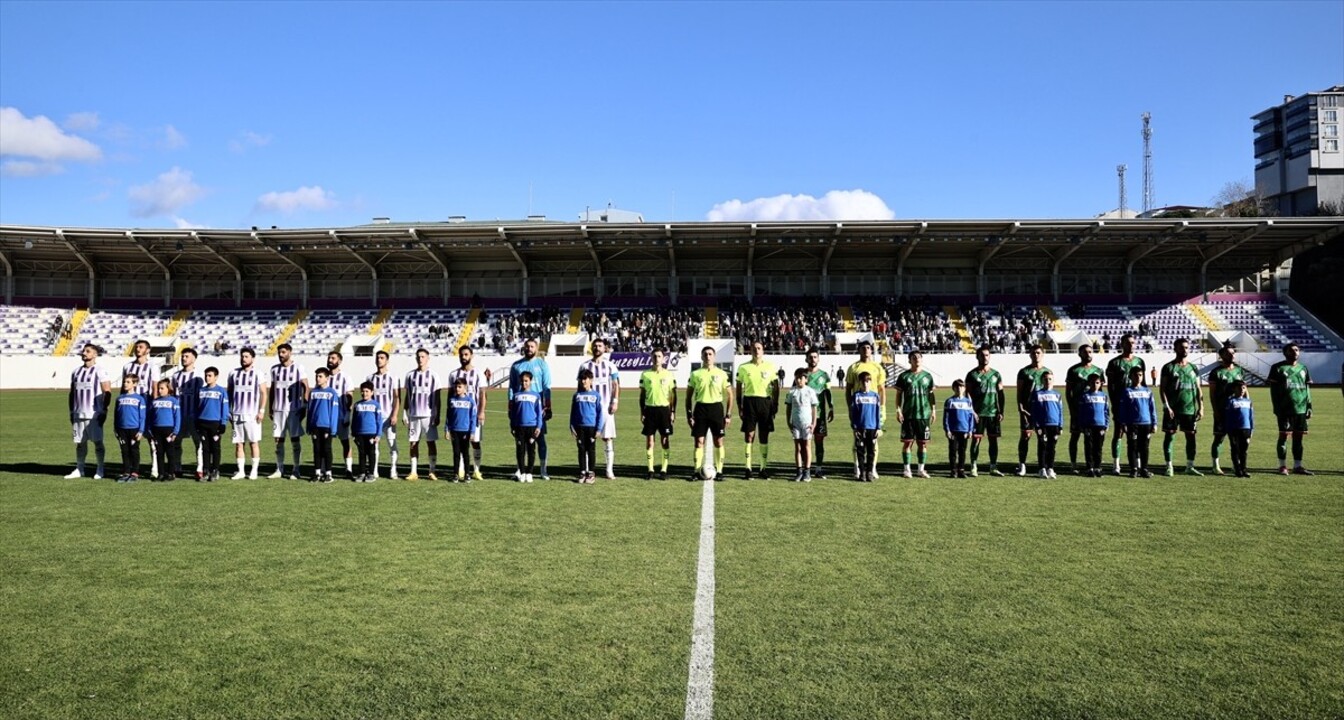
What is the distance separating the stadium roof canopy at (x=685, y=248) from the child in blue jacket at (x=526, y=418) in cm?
3293

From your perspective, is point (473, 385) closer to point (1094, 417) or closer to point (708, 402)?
point (708, 402)

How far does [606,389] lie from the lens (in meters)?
11.3

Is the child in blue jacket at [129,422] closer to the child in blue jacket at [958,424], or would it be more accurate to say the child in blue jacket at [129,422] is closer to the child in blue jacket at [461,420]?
the child in blue jacket at [461,420]

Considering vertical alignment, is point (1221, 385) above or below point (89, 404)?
above

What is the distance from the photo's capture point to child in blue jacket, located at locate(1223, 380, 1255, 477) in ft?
35.0

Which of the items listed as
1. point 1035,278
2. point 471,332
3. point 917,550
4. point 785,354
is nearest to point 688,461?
point 917,550

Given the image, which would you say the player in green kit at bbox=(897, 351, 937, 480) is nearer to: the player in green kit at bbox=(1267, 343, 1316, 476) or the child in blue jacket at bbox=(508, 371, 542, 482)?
the player in green kit at bbox=(1267, 343, 1316, 476)

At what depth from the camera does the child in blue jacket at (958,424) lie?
35.8 ft

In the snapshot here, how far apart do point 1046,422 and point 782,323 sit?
109ft

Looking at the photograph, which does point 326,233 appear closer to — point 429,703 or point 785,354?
point 785,354

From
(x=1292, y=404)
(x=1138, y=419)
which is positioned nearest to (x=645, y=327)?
(x=1138, y=419)

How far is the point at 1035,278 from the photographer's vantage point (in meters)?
48.6

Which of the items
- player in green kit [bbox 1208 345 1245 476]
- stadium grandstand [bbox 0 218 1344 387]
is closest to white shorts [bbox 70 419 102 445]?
player in green kit [bbox 1208 345 1245 476]

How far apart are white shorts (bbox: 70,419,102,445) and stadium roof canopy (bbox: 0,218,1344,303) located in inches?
1285
